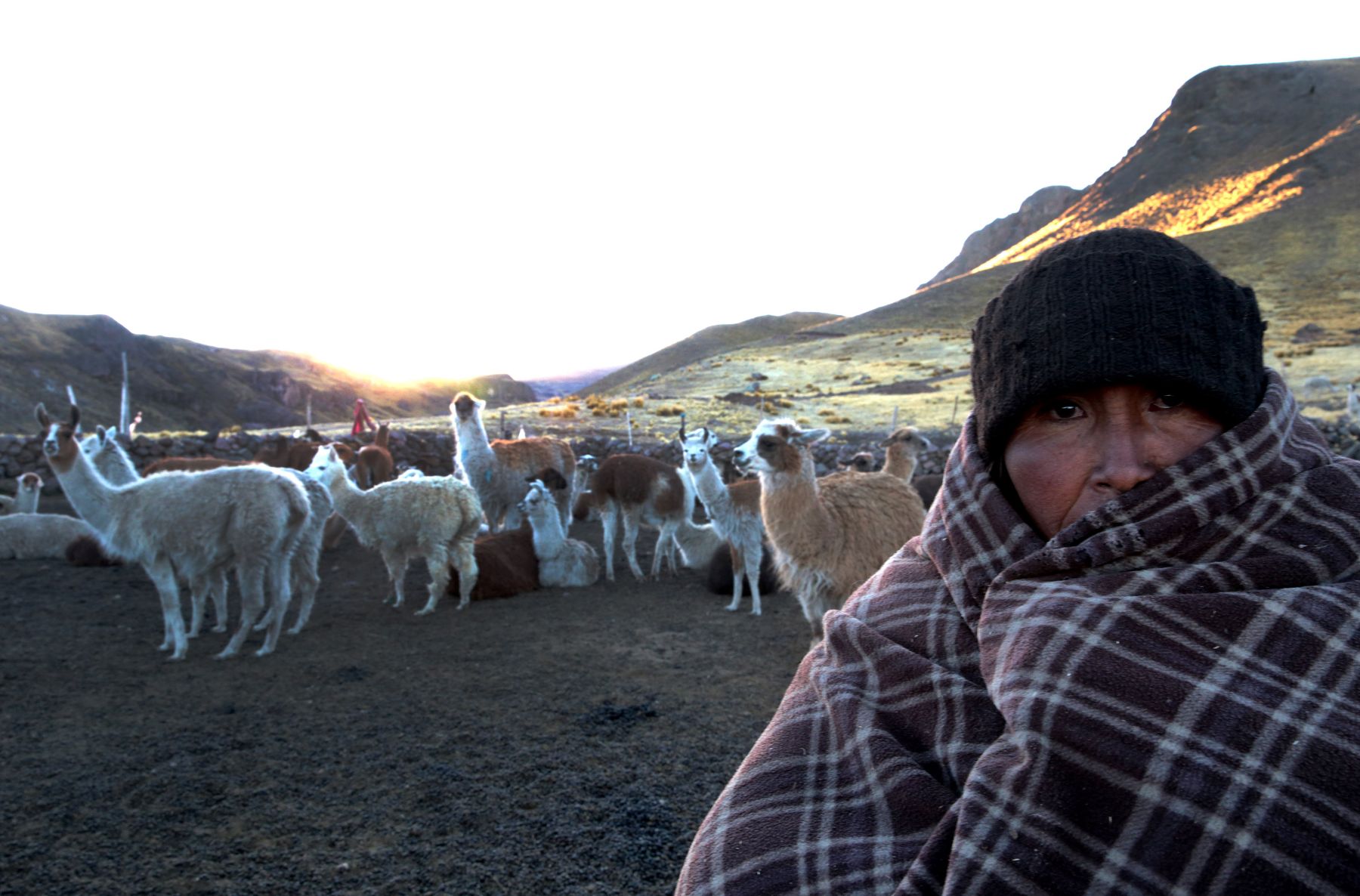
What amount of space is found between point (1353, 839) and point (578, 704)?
18.3ft

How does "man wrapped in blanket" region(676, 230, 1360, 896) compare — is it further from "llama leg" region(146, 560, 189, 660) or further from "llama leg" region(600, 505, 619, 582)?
"llama leg" region(600, 505, 619, 582)

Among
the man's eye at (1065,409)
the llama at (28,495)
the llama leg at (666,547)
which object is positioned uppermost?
the man's eye at (1065,409)

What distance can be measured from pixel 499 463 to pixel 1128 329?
11.3 meters

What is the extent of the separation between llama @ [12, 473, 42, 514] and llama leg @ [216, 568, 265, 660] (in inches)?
322

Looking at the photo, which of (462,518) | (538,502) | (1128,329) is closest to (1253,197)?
(538,502)

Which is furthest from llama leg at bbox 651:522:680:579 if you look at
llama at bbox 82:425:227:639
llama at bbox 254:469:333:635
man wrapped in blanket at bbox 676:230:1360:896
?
man wrapped in blanket at bbox 676:230:1360:896

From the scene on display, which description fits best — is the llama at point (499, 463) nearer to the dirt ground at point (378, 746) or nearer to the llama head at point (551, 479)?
the llama head at point (551, 479)

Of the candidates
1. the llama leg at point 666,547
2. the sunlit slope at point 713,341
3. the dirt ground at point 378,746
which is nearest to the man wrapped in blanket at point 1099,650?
the dirt ground at point 378,746

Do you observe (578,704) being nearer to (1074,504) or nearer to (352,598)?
(352,598)

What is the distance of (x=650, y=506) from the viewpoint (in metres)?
11.0

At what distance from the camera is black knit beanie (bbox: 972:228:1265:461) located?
1.08 m

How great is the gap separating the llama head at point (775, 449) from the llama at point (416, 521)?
12.3ft

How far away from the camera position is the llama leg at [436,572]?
28.8 ft

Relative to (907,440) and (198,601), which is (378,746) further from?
(907,440)
